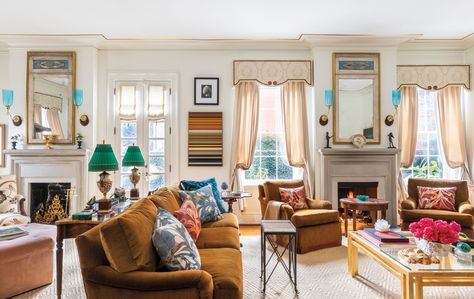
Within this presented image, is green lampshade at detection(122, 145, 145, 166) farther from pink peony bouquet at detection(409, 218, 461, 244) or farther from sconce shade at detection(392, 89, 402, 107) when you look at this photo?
sconce shade at detection(392, 89, 402, 107)

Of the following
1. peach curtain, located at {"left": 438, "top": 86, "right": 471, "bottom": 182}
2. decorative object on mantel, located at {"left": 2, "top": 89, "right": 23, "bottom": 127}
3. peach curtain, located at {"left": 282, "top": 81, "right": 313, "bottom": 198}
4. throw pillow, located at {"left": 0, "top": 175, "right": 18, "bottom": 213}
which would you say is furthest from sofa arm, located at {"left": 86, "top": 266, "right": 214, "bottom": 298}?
peach curtain, located at {"left": 438, "top": 86, "right": 471, "bottom": 182}

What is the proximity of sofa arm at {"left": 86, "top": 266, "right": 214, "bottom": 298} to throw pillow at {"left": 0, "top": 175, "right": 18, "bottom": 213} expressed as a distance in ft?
9.43

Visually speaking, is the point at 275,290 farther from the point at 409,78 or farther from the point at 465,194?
the point at 409,78

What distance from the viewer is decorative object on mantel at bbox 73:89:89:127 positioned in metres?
5.09

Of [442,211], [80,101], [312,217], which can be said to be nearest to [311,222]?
[312,217]

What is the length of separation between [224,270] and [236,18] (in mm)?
3482

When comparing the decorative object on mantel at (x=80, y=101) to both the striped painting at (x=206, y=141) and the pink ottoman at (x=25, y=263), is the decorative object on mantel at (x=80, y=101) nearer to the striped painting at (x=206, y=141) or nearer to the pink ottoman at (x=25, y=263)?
the striped painting at (x=206, y=141)

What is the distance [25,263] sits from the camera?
2.76 m

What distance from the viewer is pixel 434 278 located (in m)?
2.28

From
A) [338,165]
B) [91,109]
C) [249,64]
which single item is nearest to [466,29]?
[338,165]

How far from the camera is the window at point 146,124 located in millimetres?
5414

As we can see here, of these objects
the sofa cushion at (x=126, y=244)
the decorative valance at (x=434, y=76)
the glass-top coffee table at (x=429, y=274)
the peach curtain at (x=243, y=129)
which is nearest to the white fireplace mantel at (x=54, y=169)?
the peach curtain at (x=243, y=129)

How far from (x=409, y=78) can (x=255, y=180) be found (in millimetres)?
3067

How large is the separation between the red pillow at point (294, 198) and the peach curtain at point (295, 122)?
929 millimetres
